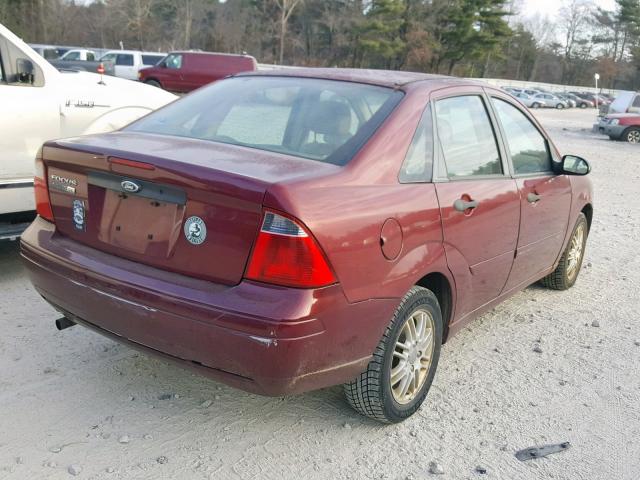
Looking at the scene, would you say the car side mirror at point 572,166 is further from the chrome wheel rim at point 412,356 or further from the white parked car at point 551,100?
the white parked car at point 551,100

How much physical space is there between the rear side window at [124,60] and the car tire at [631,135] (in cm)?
2325

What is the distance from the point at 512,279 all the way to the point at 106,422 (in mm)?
2617

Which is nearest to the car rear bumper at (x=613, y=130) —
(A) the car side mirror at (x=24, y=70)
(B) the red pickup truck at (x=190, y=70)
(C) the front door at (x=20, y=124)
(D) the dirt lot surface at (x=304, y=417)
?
(B) the red pickup truck at (x=190, y=70)

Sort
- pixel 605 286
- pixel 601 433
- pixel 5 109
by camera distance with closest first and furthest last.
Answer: pixel 601 433 → pixel 5 109 → pixel 605 286

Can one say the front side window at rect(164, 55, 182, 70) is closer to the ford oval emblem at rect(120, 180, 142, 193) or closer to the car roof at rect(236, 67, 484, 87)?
the car roof at rect(236, 67, 484, 87)

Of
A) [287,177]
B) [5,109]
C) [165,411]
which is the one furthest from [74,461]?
[5,109]

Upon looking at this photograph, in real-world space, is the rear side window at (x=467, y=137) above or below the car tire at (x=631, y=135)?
above

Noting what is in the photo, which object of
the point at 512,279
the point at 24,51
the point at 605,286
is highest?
the point at 24,51

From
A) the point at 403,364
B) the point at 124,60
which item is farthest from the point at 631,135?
the point at 124,60

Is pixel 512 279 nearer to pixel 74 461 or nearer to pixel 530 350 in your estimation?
pixel 530 350

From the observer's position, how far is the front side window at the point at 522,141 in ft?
13.4

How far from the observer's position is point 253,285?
2494 mm

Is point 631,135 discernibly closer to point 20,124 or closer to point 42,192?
point 20,124

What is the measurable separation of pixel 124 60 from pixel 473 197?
32.3 meters
